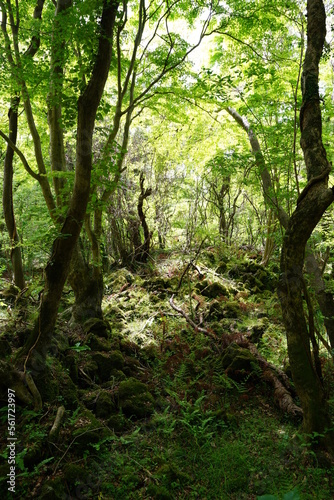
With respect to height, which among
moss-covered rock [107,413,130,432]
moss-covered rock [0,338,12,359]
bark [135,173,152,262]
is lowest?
moss-covered rock [107,413,130,432]

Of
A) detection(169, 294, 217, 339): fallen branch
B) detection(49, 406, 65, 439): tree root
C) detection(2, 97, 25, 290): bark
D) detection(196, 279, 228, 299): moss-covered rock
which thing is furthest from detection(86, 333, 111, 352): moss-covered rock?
detection(196, 279, 228, 299): moss-covered rock

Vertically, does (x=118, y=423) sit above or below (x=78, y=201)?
below

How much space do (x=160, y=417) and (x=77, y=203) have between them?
310cm

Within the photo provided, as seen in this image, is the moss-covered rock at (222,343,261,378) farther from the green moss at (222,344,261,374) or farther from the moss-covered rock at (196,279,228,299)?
the moss-covered rock at (196,279,228,299)

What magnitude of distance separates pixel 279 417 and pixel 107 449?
255cm

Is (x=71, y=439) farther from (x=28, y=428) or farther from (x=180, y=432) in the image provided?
(x=180, y=432)

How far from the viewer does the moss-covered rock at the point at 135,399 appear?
444 cm

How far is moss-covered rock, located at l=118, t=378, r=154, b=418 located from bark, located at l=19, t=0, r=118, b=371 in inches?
49.6

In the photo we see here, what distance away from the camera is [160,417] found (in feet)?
14.3

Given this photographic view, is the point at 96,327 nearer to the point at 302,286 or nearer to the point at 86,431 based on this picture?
the point at 86,431

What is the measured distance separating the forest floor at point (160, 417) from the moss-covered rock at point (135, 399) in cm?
1

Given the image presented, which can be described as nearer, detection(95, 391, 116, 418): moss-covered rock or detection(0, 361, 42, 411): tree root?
detection(0, 361, 42, 411): tree root

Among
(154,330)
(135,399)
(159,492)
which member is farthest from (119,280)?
(159,492)

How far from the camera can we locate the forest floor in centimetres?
323
